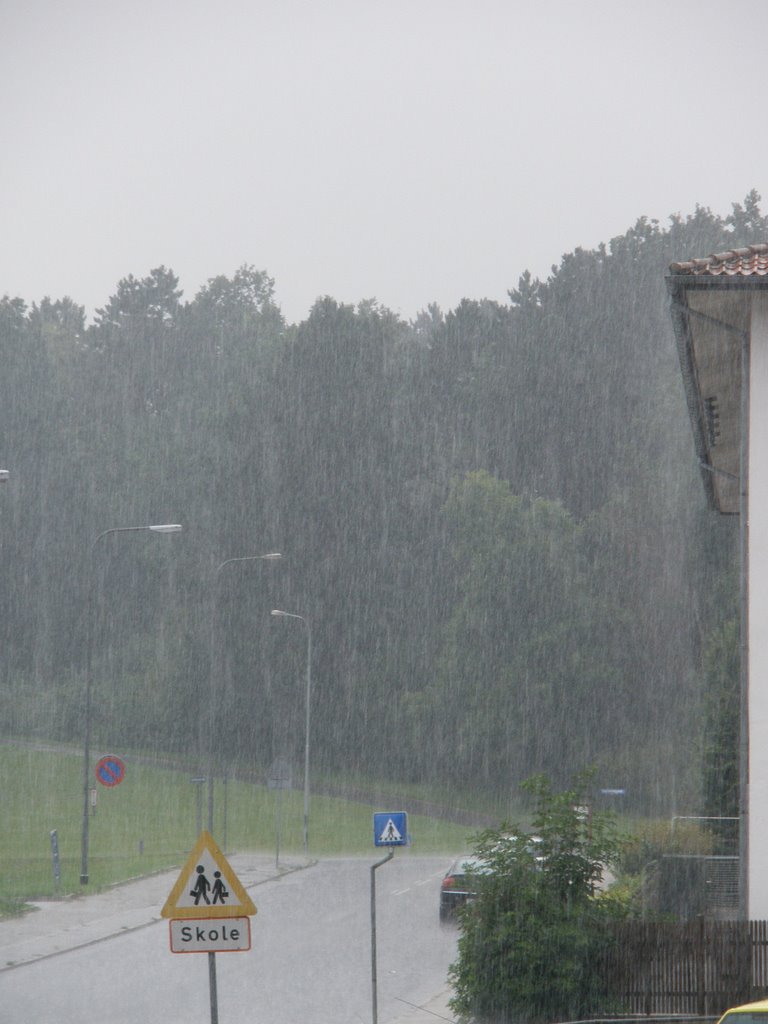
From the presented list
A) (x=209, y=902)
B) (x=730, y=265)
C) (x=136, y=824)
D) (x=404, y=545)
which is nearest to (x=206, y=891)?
(x=209, y=902)

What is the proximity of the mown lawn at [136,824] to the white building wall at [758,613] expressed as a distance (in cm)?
1514

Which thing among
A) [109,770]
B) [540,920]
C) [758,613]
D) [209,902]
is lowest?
[109,770]

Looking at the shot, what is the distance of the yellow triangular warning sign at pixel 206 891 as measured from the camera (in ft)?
29.9

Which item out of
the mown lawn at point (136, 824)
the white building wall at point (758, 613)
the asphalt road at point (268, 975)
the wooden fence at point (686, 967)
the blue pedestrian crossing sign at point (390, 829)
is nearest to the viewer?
Answer: the wooden fence at point (686, 967)

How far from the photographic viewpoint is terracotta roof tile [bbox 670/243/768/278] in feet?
46.4

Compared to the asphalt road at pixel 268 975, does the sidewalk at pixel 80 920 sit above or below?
below

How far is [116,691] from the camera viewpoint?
6750 centimetres

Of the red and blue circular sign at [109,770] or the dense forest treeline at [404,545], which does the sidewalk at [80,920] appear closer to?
the red and blue circular sign at [109,770]

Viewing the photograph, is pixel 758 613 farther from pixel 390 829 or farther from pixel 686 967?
pixel 390 829

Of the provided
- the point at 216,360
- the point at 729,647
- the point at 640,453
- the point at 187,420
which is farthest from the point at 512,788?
the point at 216,360

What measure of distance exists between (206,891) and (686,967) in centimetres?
622

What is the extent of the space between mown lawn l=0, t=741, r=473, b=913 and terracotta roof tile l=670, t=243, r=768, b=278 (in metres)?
16.9

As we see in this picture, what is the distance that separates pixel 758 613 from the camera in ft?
47.2

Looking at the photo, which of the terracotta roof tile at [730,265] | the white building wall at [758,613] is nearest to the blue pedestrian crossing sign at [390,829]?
the white building wall at [758,613]
